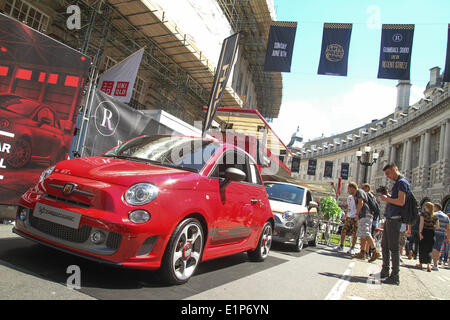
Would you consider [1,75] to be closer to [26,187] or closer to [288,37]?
[26,187]

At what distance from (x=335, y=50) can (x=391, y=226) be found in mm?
9833

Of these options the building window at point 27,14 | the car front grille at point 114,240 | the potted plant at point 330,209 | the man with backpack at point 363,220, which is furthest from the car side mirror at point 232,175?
the potted plant at point 330,209

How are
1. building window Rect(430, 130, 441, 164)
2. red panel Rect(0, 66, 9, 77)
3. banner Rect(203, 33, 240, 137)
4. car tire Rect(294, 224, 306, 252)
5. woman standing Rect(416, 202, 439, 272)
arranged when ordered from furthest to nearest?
building window Rect(430, 130, 441, 164) → banner Rect(203, 33, 240, 137) → woman standing Rect(416, 202, 439, 272) → car tire Rect(294, 224, 306, 252) → red panel Rect(0, 66, 9, 77)

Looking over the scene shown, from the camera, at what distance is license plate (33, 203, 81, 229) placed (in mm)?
2988

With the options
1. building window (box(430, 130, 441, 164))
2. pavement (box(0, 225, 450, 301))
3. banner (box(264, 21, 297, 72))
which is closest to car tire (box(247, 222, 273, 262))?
pavement (box(0, 225, 450, 301))

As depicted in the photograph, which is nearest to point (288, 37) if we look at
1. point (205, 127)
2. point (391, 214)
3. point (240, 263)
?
point (205, 127)

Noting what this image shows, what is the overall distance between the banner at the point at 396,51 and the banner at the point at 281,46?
354cm

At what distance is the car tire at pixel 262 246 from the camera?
5.42 m

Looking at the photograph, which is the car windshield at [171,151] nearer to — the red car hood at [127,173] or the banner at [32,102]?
the red car hood at [127,173]

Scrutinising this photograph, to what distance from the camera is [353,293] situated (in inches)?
167

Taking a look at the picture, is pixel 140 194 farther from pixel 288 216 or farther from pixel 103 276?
pixel 288 216

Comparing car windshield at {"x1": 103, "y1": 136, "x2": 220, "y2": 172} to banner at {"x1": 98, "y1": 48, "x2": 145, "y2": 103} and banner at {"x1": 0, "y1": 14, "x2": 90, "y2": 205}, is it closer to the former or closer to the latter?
banner at {"x1": 0, "y1": 14, "x2": 90, "y2": 205}

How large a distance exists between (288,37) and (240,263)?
11.8 m

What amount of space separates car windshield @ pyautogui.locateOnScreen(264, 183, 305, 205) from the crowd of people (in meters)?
1.57
